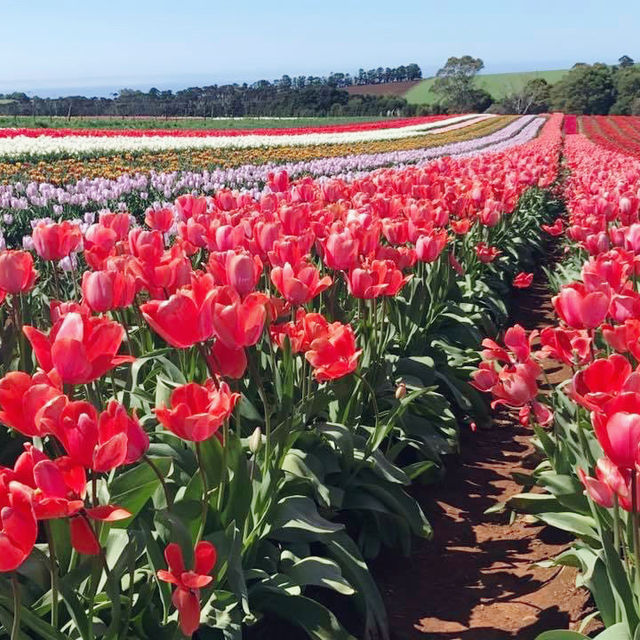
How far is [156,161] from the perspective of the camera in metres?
18.1

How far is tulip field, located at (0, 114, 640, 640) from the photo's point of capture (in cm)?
160

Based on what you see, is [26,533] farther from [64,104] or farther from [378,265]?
[64,104]

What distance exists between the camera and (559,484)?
2900 mm

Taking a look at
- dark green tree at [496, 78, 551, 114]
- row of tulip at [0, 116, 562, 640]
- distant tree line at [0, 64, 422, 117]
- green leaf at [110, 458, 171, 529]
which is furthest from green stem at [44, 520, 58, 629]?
dark green tree at [496, 78, 551, 114]

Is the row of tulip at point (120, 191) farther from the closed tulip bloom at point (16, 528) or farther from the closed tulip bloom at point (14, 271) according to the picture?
the closed tulip bloom at point (16, 528)

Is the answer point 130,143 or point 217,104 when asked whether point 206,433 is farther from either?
point 217,104

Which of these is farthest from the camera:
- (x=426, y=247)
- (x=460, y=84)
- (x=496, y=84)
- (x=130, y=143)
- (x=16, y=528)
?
(x=496, y=84)

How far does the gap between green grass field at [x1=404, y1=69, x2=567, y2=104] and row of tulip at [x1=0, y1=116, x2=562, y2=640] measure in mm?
83964

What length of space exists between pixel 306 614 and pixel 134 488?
0.69 m

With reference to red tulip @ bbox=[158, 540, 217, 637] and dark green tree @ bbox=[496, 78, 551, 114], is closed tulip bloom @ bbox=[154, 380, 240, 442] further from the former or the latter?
dark green tree @ bbox=[496, 78, 551, 114]

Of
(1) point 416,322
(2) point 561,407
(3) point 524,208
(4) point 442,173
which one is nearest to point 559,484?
(2) point 561,407

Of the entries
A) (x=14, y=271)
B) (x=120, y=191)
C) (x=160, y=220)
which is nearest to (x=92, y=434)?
(x=14, y=271)

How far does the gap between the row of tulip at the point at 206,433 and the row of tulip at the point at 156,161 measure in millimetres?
9734

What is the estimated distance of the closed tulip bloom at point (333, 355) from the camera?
238 cm
